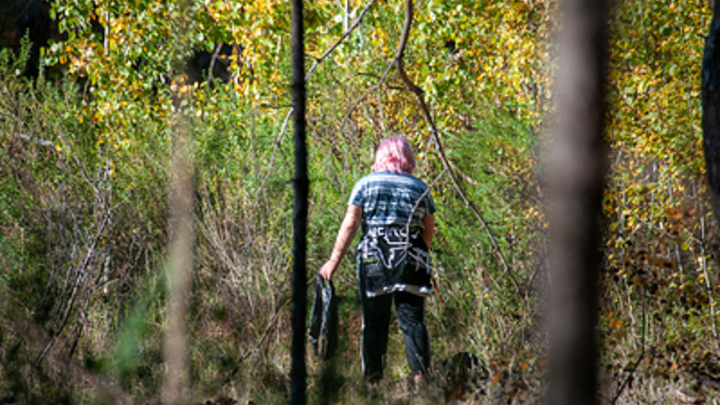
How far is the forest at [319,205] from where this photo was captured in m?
3.21

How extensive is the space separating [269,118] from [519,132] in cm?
195

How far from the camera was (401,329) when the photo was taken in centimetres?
320

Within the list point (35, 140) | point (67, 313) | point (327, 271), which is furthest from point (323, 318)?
point (35, 140)

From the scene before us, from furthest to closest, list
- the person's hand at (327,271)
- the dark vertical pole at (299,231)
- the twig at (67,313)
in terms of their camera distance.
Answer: the person's hand at (327,271)
the twig at (67,313)
the dark vertical pole at (299,231)

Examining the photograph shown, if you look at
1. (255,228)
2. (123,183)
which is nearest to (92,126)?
(123,183)

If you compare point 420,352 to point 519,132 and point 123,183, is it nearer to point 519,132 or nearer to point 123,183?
point 519,132

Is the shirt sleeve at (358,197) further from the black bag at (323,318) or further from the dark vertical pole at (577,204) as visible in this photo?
the dark vertical pole at (577,204)

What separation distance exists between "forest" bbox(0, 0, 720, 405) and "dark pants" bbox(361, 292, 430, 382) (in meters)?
0.19

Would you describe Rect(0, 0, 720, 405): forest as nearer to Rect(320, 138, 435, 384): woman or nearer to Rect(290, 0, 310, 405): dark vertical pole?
Rect(320, 138, 435, 384): woman

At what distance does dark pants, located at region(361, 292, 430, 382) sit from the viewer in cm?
316

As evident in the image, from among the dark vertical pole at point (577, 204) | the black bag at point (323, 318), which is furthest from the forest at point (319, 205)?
the dark vertical pole at point (577, 204)

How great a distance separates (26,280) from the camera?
399 cm

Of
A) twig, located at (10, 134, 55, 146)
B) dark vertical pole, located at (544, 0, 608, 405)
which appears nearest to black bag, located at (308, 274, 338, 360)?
dark vertical pole, located at (544, 0, 608, 405)

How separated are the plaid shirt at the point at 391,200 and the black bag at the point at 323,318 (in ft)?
1.32
